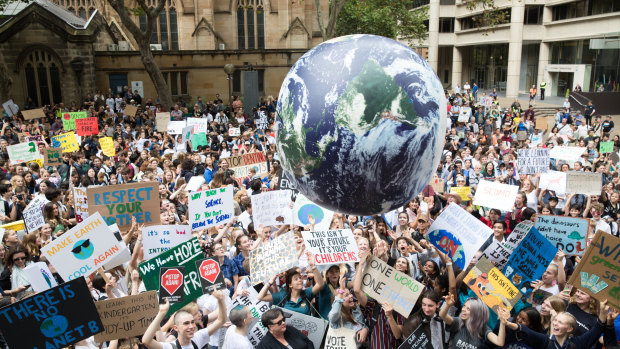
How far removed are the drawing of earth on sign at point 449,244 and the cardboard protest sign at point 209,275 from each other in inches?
111

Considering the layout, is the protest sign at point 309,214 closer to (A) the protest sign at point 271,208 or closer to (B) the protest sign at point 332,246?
(A) the protest sign at point 271,208

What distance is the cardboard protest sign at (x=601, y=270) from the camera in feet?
17.9

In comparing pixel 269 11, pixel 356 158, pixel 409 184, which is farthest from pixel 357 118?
pixel 269 11

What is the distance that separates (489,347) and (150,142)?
13.2 meters

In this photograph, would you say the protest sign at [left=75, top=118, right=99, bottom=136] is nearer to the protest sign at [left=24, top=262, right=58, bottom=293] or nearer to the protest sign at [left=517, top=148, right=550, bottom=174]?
the protest sign at [left=24, top=262, right=58, bottom=293]

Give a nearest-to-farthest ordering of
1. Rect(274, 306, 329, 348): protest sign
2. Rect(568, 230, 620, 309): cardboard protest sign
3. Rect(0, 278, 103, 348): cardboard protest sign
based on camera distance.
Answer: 1. Rect(0, 278, 103, 348): cardboard protest sign
2. Rect(568, 230, 620, 309): cardboard protest sign
3. Rect(274, 306, 329, 348): protest sign

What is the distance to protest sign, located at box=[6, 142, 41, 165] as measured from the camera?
40.0 ft

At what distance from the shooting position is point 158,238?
702cm

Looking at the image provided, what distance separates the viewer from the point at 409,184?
345cm

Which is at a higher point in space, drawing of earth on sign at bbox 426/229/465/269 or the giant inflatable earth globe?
the giant inflatable earth globe

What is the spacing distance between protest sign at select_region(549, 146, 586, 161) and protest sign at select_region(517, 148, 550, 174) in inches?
48.1

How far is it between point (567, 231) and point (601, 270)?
1.82 metres

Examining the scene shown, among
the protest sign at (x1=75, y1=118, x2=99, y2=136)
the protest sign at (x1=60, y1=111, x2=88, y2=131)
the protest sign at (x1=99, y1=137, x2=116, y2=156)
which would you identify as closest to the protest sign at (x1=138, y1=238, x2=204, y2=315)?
the protest sign at (x1=99, y1=137, x2=116, y2=156)

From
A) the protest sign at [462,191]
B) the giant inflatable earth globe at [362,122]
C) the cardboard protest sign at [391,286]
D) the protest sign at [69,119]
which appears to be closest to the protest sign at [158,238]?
the cardboard protest sign at [391,286]
